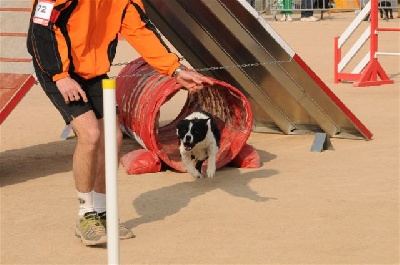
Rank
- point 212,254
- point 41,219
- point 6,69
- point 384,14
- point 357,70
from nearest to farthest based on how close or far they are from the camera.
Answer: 1. point 212,254
2. point 41,219
3. point 6,69
4. point 357,70
5. point 384,14

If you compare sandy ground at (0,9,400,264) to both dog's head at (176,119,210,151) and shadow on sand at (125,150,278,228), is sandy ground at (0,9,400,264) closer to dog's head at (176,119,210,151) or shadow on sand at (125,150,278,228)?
shadow on sand at (125,150,278,228)

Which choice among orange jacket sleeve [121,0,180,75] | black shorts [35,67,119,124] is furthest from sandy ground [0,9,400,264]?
orange jacket sleeve [121,0,180,75]

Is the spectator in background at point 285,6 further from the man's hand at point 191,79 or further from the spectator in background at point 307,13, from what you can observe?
the man's hand at point 191,79

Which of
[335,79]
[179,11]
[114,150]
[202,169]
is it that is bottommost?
[335,79]

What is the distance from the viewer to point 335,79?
1443 cm

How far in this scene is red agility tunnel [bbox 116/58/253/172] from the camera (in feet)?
26.7

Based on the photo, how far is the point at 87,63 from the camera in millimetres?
5730

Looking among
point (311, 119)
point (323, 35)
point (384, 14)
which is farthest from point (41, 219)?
point (384, 14)

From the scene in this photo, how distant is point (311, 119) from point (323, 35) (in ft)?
46.9

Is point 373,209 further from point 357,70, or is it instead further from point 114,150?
point 357,70

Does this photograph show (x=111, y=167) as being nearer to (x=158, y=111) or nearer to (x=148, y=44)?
(x=148, y=44)

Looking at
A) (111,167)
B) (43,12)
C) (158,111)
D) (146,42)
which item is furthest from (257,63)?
(111,167)

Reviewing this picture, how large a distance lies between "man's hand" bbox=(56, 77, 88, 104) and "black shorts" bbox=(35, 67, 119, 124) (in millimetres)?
83

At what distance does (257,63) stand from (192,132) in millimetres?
1063
